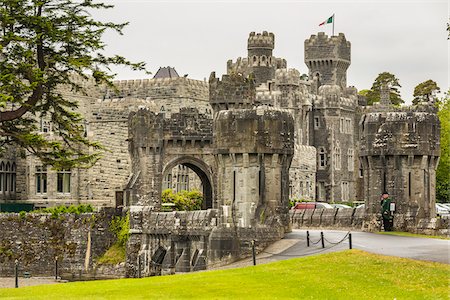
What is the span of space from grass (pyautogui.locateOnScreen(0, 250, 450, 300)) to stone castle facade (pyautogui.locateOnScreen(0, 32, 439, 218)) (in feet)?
28.7

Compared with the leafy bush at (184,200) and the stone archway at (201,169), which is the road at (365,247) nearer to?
the stone archway at (201,169)

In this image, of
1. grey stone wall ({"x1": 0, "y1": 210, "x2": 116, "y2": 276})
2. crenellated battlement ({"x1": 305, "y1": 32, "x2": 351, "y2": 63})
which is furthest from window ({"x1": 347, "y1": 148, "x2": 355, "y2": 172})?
grey stone wall ({"x1": 0, "y1": 210, "x2": 116, "y2": 276})

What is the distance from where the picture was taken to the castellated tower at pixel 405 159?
46250mm

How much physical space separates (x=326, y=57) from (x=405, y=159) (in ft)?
230

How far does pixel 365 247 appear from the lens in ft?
128

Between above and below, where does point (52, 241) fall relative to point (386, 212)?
below

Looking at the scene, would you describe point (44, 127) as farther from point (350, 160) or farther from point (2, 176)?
point (350, 160)

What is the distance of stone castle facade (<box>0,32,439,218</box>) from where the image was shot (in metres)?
47.1

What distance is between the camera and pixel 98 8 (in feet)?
136

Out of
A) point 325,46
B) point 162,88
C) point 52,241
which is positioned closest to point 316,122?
point 325,46

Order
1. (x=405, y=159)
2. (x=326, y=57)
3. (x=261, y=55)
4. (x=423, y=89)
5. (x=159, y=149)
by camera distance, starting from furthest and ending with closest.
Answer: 1. (x=423, y=89)
2. (x=326, y=57)
3. (x=261, y=55)
4. (x=159, y=149)
5. (x=405, y=159)

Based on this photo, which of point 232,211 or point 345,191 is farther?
point 345,191

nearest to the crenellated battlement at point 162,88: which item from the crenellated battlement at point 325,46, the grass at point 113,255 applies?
the crenellated battlement at point 325,46

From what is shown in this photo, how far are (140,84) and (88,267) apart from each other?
107 feet
